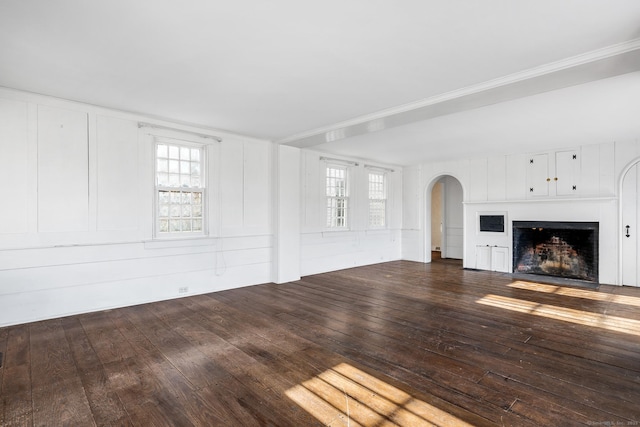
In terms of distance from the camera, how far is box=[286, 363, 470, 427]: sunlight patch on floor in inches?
78.0

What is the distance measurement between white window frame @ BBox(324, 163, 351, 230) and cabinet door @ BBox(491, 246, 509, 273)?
3.44 m

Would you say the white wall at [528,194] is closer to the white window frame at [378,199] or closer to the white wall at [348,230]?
the white wall at [348,230]

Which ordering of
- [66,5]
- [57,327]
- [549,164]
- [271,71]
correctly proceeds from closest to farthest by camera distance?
[66,5], [271,71], [57,327], [549,164]

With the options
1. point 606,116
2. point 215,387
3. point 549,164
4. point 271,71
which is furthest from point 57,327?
point 549,164

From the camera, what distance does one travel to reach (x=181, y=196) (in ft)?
16.4

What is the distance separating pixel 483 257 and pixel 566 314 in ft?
11.5

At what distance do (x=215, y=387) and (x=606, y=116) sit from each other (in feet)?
19.0

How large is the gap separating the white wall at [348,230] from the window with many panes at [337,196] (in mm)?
158

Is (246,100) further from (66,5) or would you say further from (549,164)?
(549,164)

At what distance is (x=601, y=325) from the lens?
3.66m

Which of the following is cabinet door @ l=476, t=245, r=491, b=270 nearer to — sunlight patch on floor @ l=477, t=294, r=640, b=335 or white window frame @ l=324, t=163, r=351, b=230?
sunlight patch on floor @ l=477, t=294, r=640, b=335

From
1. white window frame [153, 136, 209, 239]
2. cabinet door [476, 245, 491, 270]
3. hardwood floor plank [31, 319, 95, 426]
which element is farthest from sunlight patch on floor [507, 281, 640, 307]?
hardwood floor plank [31, 319, 95, 426]

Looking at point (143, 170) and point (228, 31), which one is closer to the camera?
point (228, 31)

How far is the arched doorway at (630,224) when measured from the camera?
5707mm
